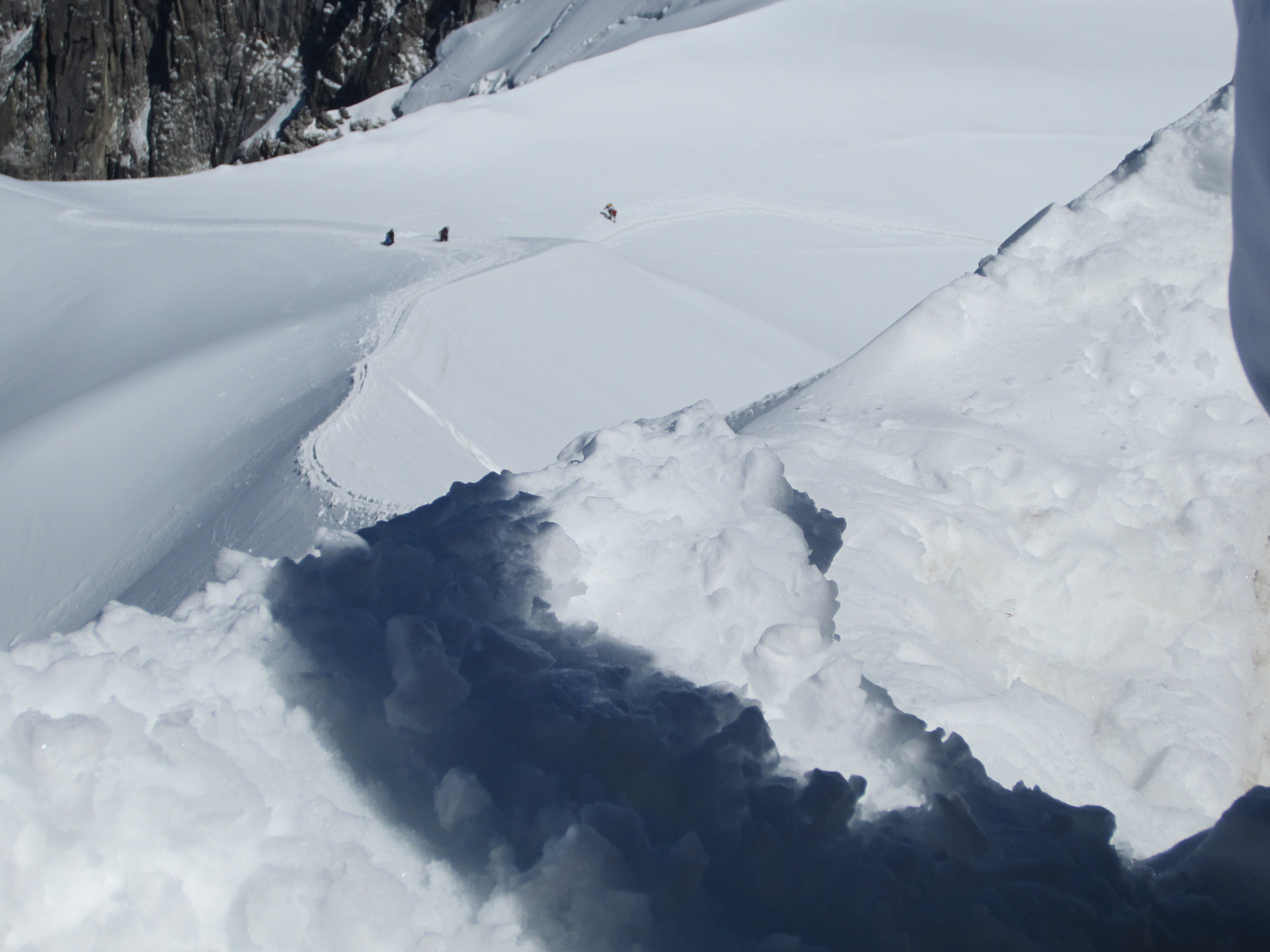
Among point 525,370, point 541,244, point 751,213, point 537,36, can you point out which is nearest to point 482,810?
point 525,370

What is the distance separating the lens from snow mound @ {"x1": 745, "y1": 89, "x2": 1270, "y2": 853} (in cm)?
142

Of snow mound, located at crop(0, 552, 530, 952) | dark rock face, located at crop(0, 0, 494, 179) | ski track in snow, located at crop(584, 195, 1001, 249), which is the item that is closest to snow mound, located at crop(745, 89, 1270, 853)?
snow mound, located at crop(0, 552, 530, 952)

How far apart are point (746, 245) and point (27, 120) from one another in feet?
71.2

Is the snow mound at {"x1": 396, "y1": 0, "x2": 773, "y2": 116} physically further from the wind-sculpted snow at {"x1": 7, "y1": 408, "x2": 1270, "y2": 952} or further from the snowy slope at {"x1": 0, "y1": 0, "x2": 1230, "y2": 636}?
the wind-sculpted snow at {"x1": 7, "y1": 408, "x2": 1270, "y2": 952}

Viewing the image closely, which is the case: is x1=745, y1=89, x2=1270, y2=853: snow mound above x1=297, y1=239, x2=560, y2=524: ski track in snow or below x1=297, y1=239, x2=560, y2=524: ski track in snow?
above

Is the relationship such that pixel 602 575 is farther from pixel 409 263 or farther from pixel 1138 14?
pixel 1138 14

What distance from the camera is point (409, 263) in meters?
5.62

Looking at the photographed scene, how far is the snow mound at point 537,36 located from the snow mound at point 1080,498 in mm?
9393

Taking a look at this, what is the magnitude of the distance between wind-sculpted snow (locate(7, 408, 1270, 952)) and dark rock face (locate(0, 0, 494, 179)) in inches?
779

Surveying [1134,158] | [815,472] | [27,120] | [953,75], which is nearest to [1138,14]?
[953,75]

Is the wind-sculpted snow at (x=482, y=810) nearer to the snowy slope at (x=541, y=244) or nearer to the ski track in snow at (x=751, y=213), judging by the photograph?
the snowy slope at (x=541, y=244)

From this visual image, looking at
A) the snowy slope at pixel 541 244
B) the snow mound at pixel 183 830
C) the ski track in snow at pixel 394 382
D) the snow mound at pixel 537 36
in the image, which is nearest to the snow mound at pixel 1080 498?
the snow mound at pixel 183 830

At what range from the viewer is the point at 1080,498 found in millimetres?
1736

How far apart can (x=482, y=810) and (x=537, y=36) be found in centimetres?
1498
